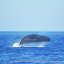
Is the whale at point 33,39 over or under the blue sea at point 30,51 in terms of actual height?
over

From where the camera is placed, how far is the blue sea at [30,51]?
1.25 m

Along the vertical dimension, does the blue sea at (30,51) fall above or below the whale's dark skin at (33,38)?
below

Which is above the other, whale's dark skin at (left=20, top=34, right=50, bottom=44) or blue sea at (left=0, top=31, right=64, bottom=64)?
whale's dark skin at (left=20, top=34, right=50, bottom=44)

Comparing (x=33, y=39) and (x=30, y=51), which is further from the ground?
(x=33, y=39)

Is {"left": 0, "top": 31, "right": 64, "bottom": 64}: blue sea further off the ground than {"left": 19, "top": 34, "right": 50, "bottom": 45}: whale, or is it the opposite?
{"left": 19, "top": 34, "right": 50, "bottom": 45}: whale

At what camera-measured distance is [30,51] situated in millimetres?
1256

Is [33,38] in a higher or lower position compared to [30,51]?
higher

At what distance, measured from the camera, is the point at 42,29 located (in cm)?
126

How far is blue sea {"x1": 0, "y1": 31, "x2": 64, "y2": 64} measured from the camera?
1.25 meters

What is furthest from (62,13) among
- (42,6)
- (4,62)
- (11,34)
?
(4,62)

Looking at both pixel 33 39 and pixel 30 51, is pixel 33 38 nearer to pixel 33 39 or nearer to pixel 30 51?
pixel 33 39

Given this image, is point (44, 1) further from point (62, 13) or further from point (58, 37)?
point (58, 37)

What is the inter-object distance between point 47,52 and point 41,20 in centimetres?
28

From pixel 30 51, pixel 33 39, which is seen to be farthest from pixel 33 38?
pixel 30 51
